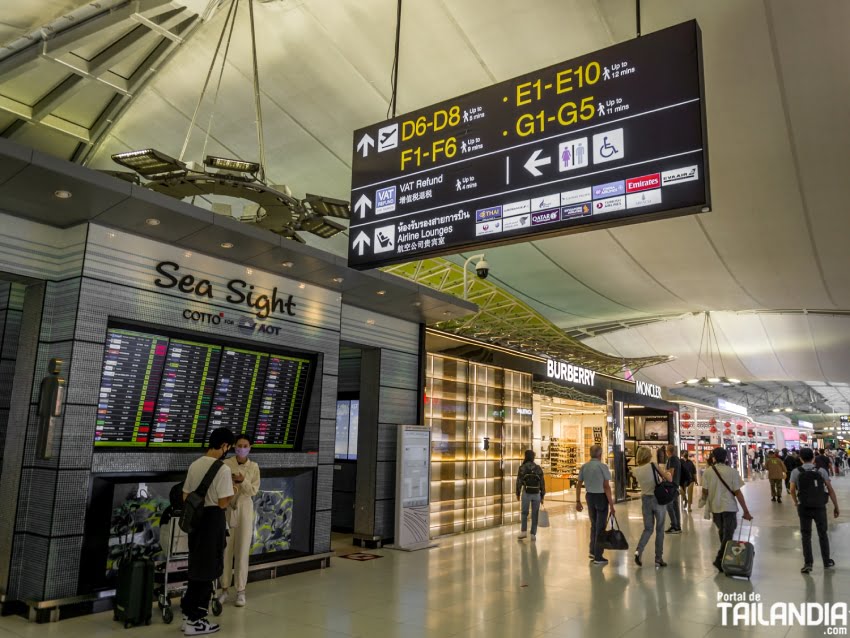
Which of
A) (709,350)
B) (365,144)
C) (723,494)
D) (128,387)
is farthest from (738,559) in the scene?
(709,350)

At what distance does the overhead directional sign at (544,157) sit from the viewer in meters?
3.50

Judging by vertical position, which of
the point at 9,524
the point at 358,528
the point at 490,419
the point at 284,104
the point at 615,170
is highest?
the point at 284,104

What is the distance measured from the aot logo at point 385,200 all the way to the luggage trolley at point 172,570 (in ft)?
11.4

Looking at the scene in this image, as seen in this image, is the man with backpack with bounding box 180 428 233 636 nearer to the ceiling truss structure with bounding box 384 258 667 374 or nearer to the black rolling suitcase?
the black rolling suitcase

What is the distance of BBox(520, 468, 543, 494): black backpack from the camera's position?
10.5 meters

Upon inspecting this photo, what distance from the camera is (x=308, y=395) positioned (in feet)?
26.3

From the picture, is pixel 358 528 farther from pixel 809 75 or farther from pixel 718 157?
pixel 809 75

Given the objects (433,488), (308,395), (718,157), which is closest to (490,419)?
(433,488)

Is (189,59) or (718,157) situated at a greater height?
(189,59)

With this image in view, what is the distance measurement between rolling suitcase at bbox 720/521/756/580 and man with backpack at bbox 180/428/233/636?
5837mm

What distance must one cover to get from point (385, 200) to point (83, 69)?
4.86 metres

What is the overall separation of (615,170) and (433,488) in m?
8.33

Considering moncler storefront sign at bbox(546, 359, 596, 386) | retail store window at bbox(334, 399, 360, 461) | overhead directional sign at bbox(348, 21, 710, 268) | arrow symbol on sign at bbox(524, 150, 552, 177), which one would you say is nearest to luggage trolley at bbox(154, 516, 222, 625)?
overhead directional sign at bbox(348, 21, 710, 268)

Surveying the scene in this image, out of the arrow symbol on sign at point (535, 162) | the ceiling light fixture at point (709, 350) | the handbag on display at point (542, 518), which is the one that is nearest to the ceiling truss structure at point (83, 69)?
the arrow symbol on sign at point (535, 162)
